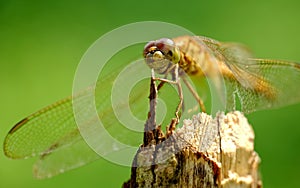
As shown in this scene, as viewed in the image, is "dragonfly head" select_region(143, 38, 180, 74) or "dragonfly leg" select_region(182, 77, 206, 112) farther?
"dragonfly leg" select_region(182, 77, 206, 112)

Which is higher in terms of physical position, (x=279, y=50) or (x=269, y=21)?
(x=269, y=21)

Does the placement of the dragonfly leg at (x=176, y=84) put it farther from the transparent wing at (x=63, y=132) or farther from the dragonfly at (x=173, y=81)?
the transparent wing at (x=63, y=132)

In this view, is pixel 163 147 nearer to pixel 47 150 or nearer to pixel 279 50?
pixel 47 150

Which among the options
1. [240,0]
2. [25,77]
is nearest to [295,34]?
[240,0]

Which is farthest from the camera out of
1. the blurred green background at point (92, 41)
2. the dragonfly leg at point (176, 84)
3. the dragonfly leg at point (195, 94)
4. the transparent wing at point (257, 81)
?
the blurred green background at point (92, 41)

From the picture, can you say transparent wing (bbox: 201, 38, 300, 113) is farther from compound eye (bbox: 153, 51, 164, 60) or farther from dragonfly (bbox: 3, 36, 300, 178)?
compound eye (bbox: 153, 51, 164, 60)

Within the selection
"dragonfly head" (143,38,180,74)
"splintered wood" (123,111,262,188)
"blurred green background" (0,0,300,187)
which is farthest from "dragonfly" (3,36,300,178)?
"blurred green background" (0,0,300,187)

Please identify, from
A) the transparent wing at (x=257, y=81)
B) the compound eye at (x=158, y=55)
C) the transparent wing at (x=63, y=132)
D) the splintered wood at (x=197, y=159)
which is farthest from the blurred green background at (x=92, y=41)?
the splintered wood at (x=197, y=159)

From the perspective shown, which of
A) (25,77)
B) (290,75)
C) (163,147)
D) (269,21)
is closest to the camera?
(163,147)
